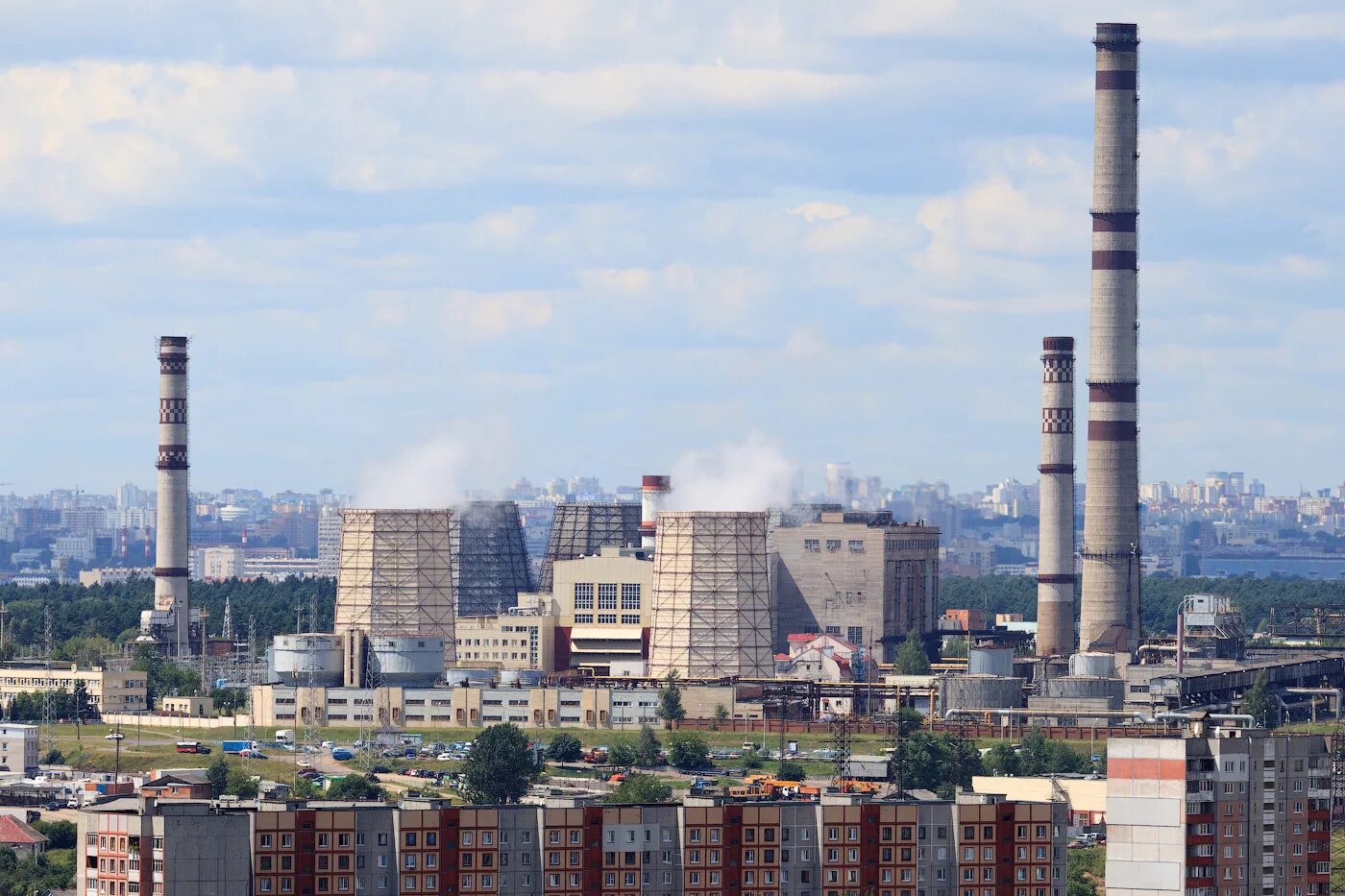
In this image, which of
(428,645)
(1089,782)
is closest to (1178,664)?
(428,645)

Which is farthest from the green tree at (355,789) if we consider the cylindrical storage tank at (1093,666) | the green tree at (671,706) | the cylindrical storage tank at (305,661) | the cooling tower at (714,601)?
the cylindrical storage tank at (1093,666)

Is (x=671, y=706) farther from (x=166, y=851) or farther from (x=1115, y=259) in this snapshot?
(x=166, y=851)

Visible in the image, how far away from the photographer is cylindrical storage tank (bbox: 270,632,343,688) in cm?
18688

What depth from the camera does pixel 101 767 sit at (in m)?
164

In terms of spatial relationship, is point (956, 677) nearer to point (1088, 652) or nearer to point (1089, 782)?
point (1088, 652)

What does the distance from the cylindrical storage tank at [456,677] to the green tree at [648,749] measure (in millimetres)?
20109

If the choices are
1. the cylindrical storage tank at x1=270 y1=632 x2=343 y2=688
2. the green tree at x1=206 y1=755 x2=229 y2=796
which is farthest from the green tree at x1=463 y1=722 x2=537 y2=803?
the cylindrical storage tank at x1=270 y1=632 x2=343 y2=688

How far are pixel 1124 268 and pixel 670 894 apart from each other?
371 ft

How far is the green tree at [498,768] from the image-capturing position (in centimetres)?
14438

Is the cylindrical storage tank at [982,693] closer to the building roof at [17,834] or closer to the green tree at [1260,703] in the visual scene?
the green tree at [1260,703]

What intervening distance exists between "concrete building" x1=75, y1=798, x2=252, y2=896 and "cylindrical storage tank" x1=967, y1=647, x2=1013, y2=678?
104 meters

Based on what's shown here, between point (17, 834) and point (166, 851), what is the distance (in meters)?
42.7

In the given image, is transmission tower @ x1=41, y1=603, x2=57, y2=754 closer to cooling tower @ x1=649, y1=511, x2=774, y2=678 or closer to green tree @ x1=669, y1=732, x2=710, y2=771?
green tree @ x1=669, y1=732, x2=710, y2=771

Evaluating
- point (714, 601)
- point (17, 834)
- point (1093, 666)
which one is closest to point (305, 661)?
point (714, 601)
